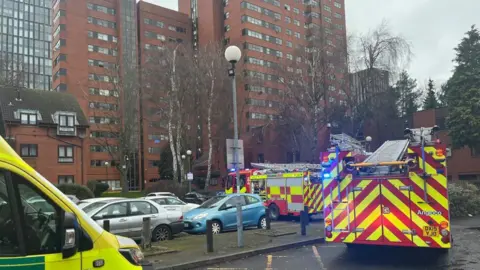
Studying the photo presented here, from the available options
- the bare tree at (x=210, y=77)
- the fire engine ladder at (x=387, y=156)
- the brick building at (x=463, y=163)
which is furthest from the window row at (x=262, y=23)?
the fire engine ladder at (x=387, y=156)

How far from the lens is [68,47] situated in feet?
222

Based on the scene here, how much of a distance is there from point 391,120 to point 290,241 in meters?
47.0

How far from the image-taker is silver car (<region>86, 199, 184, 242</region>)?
39.5 ft

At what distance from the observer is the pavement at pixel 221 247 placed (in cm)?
949

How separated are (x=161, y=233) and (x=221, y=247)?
108 inches

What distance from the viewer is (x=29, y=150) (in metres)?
39.6

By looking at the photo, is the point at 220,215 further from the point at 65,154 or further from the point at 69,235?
the point at 65,154

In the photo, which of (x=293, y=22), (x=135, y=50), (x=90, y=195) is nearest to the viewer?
(x=90, y=195)

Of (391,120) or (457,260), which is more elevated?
(391,120)

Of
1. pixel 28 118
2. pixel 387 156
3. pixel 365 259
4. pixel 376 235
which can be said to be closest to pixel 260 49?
pixel 28 118

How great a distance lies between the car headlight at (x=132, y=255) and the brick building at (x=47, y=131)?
127 ft

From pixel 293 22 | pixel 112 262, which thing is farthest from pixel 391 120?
pixel 112 262

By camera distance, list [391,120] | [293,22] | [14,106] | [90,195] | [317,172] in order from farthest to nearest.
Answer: [293,22]
[391,120]
[14,106]
[90,195]
[317,172]

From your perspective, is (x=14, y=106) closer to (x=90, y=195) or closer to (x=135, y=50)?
(x=90, y=195)
